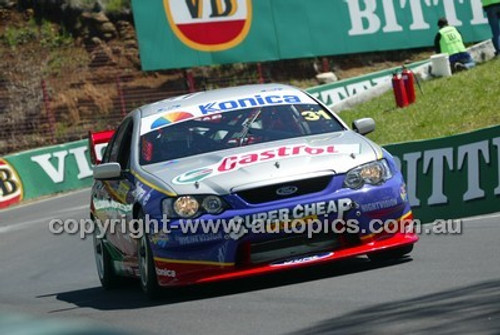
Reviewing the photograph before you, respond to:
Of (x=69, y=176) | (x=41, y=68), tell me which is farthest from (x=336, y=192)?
(x=41, y=68)

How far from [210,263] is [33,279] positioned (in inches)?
202

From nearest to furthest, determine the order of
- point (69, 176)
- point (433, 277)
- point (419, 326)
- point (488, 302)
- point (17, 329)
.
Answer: point (17, 329) → point (419, 326) → point (488, 302) → point (433, 277) → point (69, 176)

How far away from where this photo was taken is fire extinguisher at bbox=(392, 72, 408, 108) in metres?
21.8

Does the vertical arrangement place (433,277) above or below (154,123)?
below

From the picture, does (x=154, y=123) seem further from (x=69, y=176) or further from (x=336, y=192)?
(x=69, y=176)

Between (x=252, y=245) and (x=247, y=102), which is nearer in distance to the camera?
(x=252, y=245)

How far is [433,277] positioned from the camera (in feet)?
28.0

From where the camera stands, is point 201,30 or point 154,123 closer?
point 154,123

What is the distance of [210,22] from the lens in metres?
31.4

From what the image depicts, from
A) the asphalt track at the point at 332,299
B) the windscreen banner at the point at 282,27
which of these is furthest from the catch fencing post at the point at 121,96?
the asphalt track at the point at 332,299

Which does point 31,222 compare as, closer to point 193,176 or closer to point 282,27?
point 282,27

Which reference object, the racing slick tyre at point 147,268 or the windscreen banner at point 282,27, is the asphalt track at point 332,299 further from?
the windscreen banner at point 282,27

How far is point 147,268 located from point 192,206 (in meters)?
0.64

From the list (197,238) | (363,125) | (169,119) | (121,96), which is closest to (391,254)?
(363,125)
